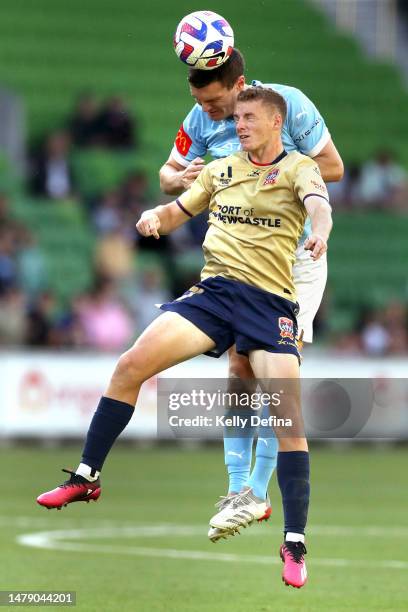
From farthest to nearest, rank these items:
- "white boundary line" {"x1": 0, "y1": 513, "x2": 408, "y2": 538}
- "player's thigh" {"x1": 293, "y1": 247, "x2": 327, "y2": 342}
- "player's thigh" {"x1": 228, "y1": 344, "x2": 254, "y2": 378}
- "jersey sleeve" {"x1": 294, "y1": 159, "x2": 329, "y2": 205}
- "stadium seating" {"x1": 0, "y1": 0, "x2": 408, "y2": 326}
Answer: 1. "stadium seating" {"x1": 0, "y1": 0, "x2": 408, "y2": 326}
2. "white boundary line" {"x1": 0, "y1": 513, "x2": 408, "y2": 538}
3. "player's thigh" {"x1": 293, "y1": 247, "x2": 327, "y2": 342}
4. "player's thigh" {"x1": 228, "y1": 344, "x2": 254, "y2": 378}
5. "jersey sleeve" {"x1": 294, "y1": 159, "x2": 329, "y2": 205}

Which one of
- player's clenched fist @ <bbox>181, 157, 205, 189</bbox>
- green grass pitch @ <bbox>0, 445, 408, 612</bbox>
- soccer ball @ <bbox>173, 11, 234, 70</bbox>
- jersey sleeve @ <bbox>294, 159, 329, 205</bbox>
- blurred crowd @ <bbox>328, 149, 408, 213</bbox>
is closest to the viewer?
jersey sleeve @ <bbox>294, 159, 329, 205</bbox>

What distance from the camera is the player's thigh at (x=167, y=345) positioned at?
27.7 ft

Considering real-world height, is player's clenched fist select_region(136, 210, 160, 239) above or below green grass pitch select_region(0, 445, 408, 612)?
above

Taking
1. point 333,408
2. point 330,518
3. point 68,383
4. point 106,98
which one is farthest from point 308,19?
point 333,408

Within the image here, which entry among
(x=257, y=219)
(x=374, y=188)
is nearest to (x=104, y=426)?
(x=257, y=219)

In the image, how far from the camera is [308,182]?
8.41m

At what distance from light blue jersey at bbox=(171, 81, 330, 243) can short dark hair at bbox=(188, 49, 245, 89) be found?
0.42 feet

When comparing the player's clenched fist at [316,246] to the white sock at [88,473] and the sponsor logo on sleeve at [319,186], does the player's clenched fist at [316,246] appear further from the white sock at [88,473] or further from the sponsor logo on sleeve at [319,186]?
the white sock at [88,473]

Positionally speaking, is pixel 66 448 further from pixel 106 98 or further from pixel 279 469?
pixel 279 469

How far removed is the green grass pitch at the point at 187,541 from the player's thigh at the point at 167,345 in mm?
1767

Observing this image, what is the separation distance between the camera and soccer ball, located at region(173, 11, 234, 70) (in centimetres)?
885

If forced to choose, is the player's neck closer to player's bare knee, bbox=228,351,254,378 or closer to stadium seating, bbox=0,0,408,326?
player's bare knee, bbox=228,351,254,378

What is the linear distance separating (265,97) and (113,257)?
15.7m

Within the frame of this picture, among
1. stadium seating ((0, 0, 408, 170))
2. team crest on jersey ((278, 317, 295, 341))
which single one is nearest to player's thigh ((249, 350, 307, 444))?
team crest on jersey ((278, 317, 295, 341))
